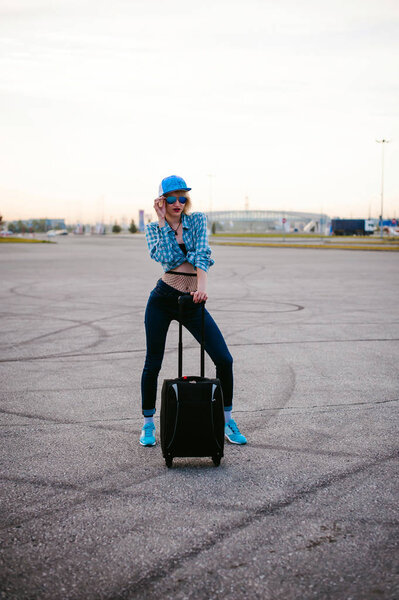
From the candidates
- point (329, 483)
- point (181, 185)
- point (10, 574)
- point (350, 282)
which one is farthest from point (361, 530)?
point (350, 282)

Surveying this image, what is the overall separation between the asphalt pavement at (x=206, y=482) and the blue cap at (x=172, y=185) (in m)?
1.81

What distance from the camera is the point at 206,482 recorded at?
3.46 m

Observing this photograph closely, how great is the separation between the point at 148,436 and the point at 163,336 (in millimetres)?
719

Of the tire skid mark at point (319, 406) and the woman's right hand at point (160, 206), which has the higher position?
the woman's right hand at point (160, 206)

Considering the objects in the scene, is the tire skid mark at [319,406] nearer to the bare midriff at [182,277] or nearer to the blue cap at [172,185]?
the bare midriff at [182,277]

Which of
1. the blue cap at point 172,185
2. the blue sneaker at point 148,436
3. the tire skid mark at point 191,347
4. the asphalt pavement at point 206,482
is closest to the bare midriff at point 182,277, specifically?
the blue cap at point 172,185

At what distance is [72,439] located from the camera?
4.16 metres

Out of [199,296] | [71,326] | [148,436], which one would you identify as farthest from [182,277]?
[71,326]

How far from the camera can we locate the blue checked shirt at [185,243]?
389cm

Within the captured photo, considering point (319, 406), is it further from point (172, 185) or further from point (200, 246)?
point (172, 185)

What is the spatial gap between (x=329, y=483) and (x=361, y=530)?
1.78 ft

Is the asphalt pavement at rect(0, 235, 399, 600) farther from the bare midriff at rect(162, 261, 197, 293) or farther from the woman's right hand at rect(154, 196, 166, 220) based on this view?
the woman's right hand at rect(154, 196, 166, 220)

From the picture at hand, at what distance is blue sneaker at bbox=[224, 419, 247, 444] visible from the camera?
13.4 ft

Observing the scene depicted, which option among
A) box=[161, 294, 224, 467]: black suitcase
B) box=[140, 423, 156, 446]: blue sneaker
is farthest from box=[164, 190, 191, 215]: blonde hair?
box=[140, 423, 156, 446]: blue sneaker
